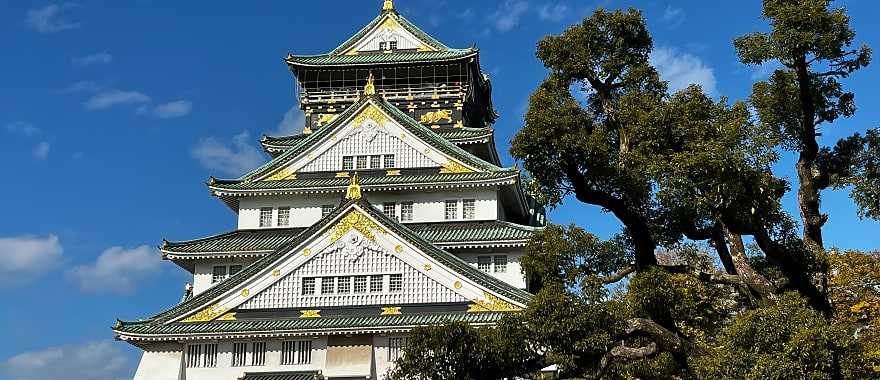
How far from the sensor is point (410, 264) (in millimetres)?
32344

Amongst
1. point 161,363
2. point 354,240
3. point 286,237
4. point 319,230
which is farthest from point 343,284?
point 161,363

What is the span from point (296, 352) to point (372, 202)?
27.9ft

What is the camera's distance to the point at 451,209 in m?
37.5

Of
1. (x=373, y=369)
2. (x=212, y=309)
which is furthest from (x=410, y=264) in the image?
(x=212, y=309)

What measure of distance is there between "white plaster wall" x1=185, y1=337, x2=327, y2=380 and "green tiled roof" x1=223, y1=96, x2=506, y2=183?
9.23 metres

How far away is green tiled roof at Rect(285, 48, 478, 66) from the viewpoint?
43.9 m

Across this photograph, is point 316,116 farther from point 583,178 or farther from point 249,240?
point 583,178

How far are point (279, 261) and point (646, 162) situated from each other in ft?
57.2

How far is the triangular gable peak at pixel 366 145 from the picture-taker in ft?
126

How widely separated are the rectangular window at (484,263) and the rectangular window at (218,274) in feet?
36.0

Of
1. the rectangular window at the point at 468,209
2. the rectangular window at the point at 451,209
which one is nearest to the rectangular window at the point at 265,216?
the rectangular window at the point at 451,209

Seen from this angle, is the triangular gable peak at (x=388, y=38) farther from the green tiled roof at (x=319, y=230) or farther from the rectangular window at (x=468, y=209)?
the green tiled roof at (x=319, y=230)

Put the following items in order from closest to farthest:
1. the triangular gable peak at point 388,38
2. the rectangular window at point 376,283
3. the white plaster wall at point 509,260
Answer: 1. the rectangular window at point 376,283
2. the white plaster wall at point 509,260
3. the triangular gable peak at point 388,38

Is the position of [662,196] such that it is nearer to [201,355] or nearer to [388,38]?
[201,355]
